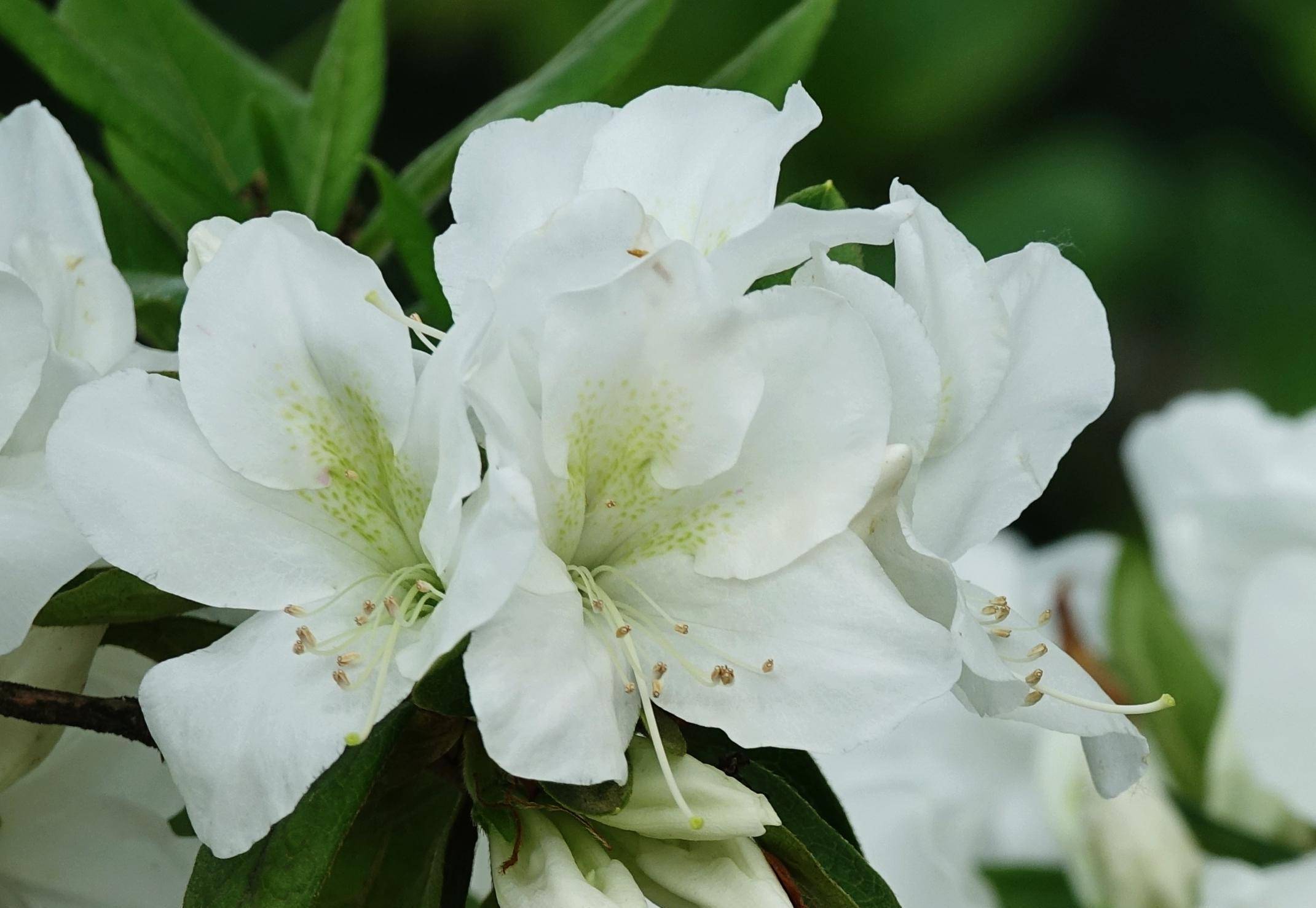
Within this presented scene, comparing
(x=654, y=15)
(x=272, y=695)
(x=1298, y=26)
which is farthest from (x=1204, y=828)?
(x=1298, y=26)

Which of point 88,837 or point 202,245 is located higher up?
point 202,245

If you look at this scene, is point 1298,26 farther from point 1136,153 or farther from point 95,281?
point 95,281

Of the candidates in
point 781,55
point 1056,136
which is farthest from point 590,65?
point 1056,136

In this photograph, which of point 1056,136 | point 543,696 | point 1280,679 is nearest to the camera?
point 543,696

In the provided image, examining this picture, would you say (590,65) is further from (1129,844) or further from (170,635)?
(1129,844)

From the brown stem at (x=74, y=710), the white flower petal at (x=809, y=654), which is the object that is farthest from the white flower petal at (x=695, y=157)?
the brown stem at (x=74, y=710)

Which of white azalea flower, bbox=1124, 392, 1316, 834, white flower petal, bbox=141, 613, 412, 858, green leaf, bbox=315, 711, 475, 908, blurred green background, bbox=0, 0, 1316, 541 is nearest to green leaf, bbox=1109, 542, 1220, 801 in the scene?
white azalea flower, bbox=1124, 392, 1316, 834
